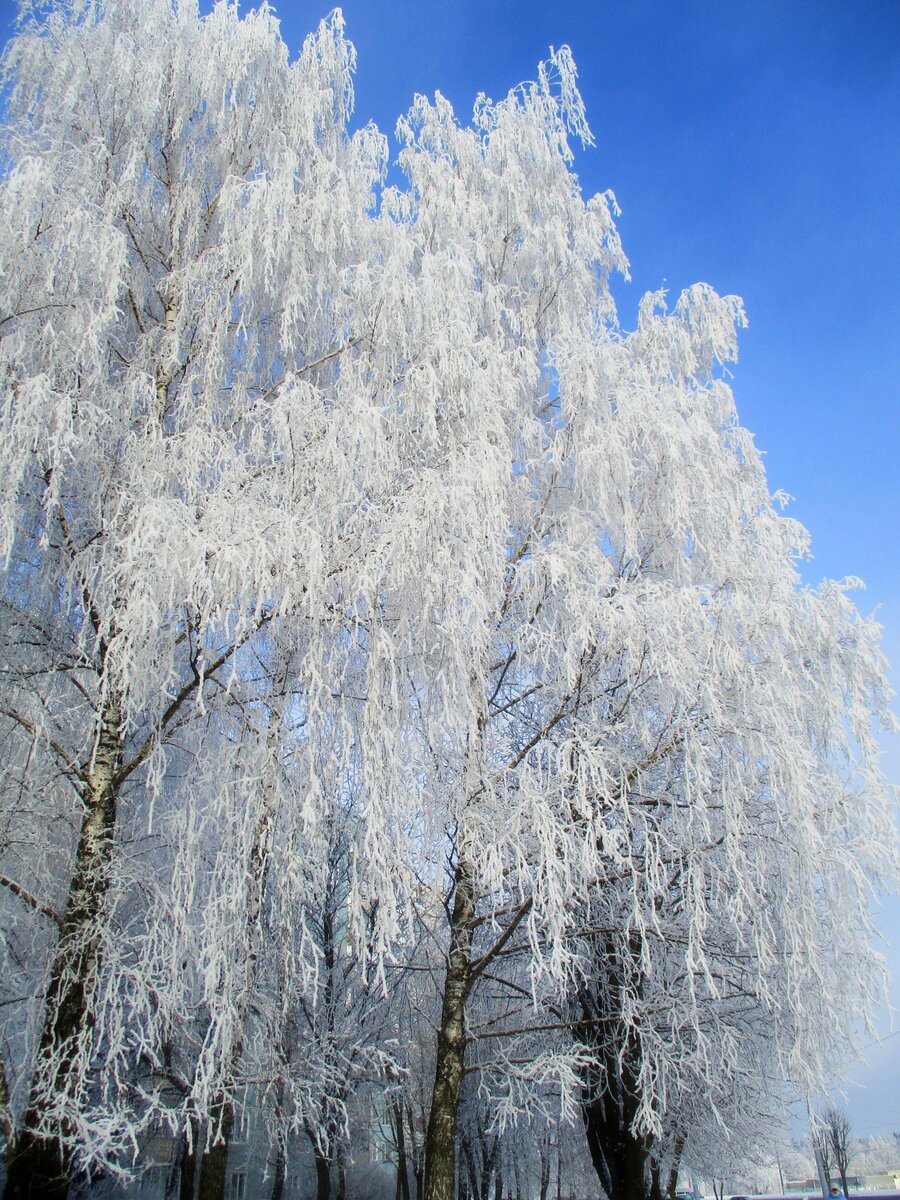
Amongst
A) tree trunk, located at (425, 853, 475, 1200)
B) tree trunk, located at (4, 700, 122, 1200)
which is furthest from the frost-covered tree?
tree trunk, located at (425, 853, 475, 1200)

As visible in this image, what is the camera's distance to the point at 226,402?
6770 mm

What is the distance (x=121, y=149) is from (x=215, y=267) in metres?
1.56

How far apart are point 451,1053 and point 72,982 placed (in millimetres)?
3064

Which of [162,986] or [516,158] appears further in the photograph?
[516,158]

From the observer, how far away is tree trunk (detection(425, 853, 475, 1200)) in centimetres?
576

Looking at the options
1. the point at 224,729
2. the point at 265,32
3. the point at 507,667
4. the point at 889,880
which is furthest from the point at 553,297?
the point at 889,880

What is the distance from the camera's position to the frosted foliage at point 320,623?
195 inches

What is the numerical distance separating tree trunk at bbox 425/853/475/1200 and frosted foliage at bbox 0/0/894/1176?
0.41 meters

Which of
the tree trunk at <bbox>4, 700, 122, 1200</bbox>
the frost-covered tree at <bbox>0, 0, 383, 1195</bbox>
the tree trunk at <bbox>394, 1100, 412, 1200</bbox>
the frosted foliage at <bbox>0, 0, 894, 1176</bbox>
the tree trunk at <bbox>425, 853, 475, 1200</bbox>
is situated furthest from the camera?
the tree trunk at <bbox>394, 1100, 412, 1200</bbox>

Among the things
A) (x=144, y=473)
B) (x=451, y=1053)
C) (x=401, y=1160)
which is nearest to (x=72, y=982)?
(x=451, y=1053)

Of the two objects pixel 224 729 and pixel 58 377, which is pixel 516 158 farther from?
pixel 224 729

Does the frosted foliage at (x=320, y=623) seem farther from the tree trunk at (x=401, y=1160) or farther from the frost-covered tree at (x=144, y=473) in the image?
the tree trunk at (x=401, y=1160)

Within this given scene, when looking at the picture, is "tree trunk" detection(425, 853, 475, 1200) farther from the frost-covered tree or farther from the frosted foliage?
the frost-covered tree

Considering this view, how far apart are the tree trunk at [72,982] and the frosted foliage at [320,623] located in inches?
2.8
